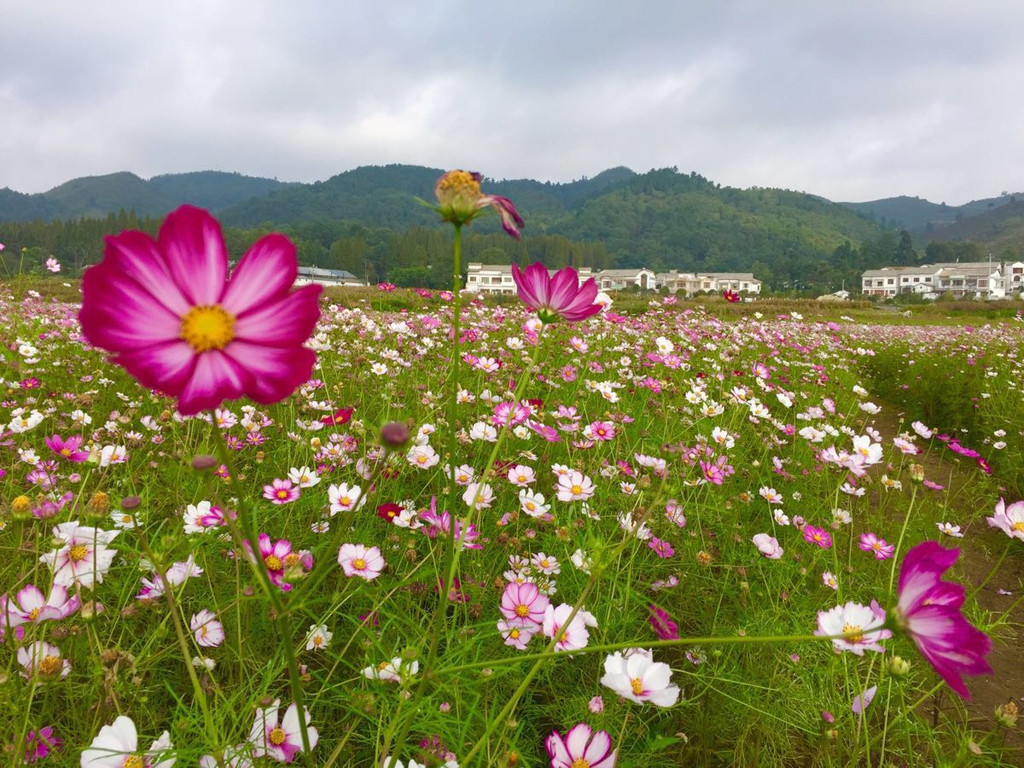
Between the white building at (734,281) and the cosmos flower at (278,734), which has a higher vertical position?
the white building at (734,281)

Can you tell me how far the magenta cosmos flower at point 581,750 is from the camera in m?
0.77

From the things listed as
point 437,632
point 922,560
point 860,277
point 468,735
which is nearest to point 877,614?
point 922,560

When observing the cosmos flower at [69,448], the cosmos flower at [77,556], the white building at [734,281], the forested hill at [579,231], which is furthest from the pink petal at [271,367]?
the white building at [734,281]

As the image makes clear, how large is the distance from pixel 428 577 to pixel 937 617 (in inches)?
42.4

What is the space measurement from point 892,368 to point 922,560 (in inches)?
281

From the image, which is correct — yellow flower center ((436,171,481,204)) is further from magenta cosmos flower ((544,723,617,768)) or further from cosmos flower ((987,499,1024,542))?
cosmos flower ((987,499,1024,542))

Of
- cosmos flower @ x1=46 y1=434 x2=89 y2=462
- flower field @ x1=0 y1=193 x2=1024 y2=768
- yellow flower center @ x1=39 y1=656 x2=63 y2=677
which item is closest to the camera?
flower field @ x1=0 y1=193 x2=1024 y2=768

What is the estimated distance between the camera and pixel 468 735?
Result: 987 millimetres

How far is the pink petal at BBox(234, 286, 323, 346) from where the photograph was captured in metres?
0.50

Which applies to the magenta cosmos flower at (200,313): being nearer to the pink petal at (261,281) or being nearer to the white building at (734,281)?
the pink petal at (261,281)

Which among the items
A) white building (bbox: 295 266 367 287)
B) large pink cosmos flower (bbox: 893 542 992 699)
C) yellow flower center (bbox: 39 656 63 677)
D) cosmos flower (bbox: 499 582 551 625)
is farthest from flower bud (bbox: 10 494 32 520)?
white building (bbox: 295 266 367 287)

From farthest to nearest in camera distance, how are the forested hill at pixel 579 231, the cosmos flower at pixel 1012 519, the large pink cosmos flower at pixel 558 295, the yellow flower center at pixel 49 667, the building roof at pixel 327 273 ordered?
the forested hill at pixel 579 231
the building roof at pixel 327 273
the cosmos flower at pixel 1012 519
the large pink cosmos flower at pixel 558 295
the yellow flower center at pixel 49 667

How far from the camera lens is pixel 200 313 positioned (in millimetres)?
513

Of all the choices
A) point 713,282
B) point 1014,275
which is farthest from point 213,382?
point 1014,275
